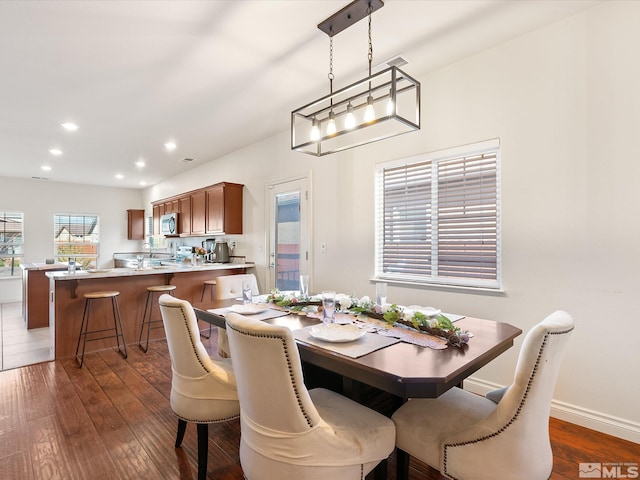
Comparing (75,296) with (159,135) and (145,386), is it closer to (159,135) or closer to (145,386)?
(145,386)

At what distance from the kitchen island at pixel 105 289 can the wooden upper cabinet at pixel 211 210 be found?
2.66 ft

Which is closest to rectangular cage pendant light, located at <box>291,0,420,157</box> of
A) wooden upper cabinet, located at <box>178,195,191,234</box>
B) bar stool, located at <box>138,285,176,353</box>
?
bar stool, located at <box>138,285,176,353</box>

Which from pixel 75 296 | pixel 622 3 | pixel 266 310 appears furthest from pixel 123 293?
pixel 622 3

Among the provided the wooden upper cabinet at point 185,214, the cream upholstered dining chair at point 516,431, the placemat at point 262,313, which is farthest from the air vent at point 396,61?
the wooden upper cabinet at point 185,214

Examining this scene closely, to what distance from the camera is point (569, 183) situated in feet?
7.53

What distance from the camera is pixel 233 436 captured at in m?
2.18

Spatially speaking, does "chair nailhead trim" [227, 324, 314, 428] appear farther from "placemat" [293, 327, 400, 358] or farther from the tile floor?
the tile floor

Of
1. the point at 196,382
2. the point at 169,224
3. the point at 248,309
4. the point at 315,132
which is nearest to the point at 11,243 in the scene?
the point at 169,224

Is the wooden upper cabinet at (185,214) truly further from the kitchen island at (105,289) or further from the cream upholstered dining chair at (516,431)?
the cream upholstered dining chair at (516,431)

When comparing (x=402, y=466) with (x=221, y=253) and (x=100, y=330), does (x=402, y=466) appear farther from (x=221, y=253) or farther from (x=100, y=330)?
(x=221, y=253)

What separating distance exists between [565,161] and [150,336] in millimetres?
4663

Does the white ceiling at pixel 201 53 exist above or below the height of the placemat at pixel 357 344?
above

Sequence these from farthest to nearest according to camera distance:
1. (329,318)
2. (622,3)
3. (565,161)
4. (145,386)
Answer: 1. (145,386)
2. (565,161)
3. (622,3)
4. (329,318)

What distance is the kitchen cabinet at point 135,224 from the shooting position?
859cm
